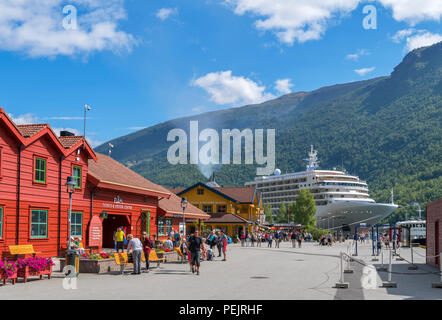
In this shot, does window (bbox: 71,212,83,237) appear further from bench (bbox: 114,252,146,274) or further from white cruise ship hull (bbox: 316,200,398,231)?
white cruise ship hull (bbox: 316,200,398,231)

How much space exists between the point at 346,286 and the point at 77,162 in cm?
1532

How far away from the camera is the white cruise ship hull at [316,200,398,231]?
122 meters

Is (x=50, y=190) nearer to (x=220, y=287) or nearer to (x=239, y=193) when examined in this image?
(x=220, y=287)

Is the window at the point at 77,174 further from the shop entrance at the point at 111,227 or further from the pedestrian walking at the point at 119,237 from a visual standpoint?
the shop entrance at the point at 111,227

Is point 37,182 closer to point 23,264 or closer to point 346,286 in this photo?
point 23,264

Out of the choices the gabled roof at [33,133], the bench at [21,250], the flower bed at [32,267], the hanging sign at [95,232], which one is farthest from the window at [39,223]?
the flower bed at [32,267]

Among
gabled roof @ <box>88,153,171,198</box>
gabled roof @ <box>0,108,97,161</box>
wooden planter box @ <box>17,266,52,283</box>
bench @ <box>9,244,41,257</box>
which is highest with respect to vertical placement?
gabled roof @ <box>0,108,97,161</box>

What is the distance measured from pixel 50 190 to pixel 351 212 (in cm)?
10903

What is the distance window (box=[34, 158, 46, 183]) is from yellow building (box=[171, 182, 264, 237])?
40.0 meters

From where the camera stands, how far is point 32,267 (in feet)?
51.5

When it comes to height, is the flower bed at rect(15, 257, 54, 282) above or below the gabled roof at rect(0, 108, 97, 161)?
below

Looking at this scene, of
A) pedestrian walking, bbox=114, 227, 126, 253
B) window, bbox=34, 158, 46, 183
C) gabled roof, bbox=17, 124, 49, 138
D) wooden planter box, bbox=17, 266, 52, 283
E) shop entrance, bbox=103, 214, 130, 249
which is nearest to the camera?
wooden planter box, bbox=17, 266, 52, 283

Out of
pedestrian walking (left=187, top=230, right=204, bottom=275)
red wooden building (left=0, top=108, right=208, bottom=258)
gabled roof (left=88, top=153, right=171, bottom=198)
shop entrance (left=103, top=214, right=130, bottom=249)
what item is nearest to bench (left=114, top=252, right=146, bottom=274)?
pedestrian walking (left=187, top=230, right=204, bottom=275)

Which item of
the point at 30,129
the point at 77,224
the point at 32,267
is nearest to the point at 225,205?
the point at 77,224
